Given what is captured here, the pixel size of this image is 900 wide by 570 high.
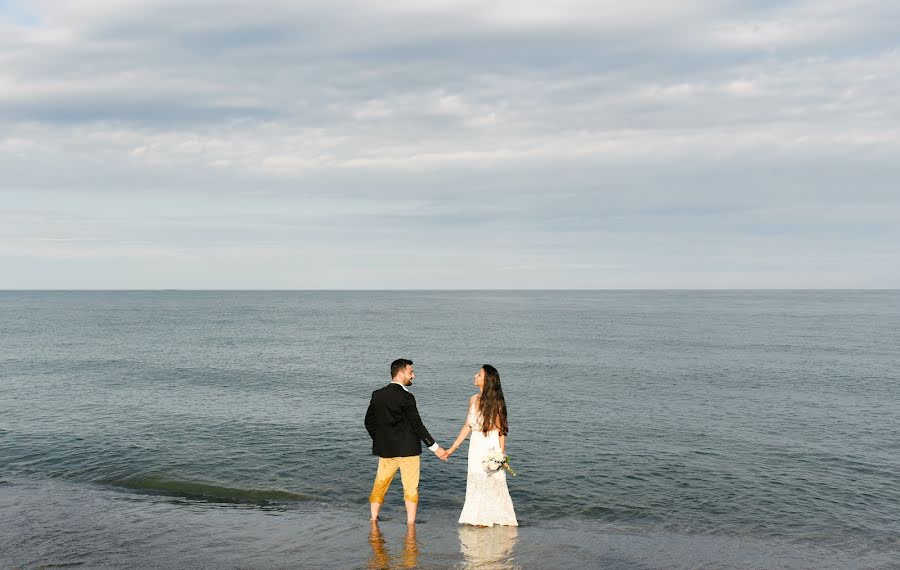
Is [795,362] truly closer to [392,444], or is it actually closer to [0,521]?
[392,444]

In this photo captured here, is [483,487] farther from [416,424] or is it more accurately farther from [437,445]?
[416,424]

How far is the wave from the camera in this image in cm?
1689

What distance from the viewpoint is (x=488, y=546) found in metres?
12.1

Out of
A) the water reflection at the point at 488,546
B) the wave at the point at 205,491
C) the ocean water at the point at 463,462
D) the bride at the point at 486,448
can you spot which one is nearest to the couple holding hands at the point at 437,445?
the bride at the point at 486,448

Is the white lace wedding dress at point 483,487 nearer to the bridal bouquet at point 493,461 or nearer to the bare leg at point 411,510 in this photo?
the bridal bouquet at point 493,461

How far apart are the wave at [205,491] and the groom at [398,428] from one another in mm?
5429

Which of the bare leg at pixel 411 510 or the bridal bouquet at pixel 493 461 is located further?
the bare leg at pixel 411 510

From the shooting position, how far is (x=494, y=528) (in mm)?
13086

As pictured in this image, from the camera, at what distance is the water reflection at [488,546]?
36.9ft

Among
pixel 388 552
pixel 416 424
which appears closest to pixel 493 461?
pixel 416 424

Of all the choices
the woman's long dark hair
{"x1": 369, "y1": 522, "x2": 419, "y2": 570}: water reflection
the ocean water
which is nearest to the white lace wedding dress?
the woman's long dark hair

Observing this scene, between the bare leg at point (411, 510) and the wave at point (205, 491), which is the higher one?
the bare leg at point (411, 510)

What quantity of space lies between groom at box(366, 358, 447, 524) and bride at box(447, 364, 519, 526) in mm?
714

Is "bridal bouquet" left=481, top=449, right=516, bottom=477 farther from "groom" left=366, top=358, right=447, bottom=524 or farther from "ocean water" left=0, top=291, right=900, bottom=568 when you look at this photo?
"ocean water" left=0, top=291, right=900, bottom=568
